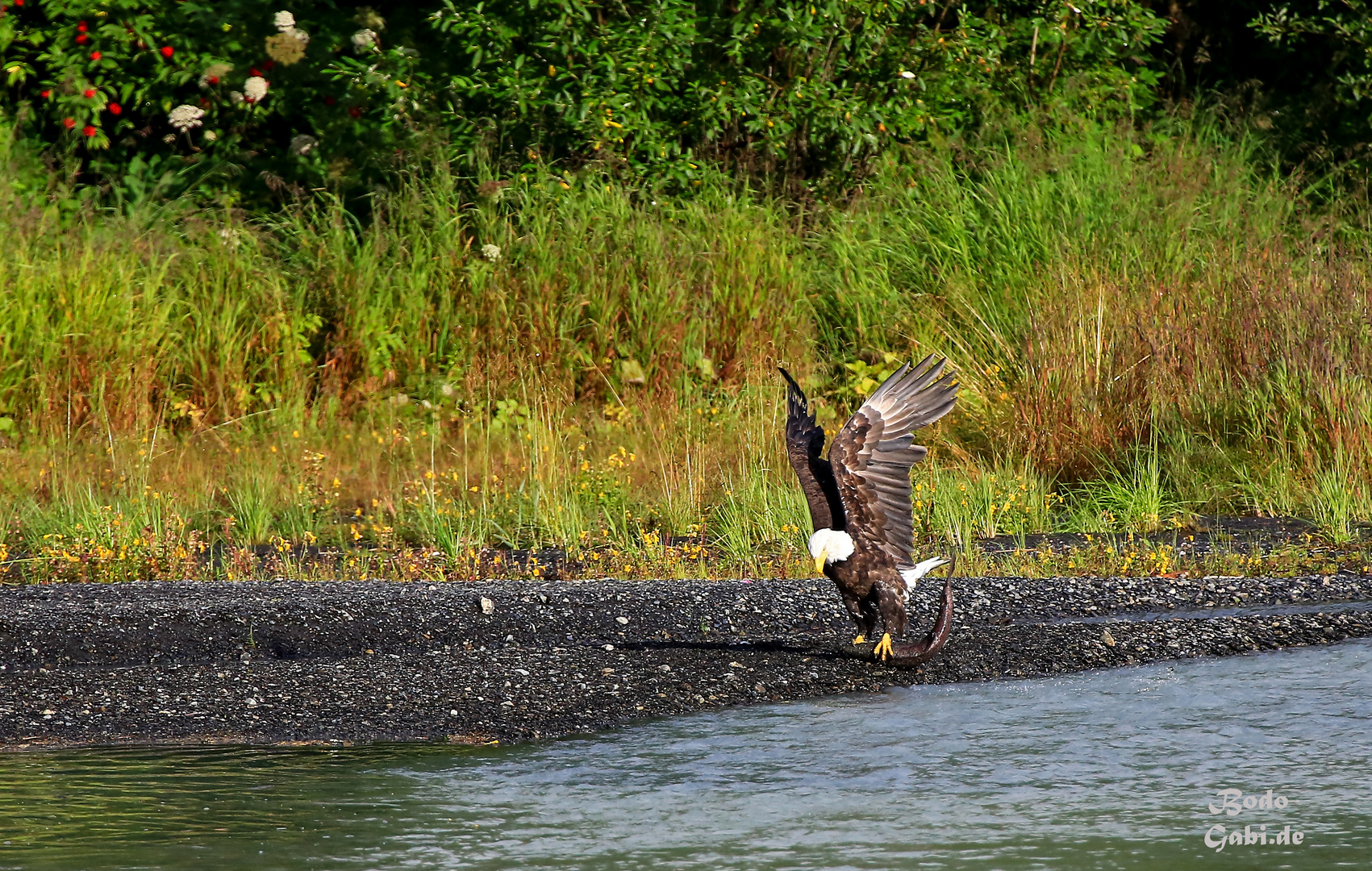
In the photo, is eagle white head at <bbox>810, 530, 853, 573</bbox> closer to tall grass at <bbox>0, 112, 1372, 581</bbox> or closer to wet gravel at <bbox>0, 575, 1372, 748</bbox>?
wet gravel at <bbox>0, 575, 1372, 748</bbox>

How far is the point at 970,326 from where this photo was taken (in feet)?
33.2

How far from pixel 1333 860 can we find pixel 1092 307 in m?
5.84

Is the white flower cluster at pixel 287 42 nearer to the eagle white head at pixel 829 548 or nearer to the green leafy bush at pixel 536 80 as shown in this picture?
the green leafy bush at pixel 536 80

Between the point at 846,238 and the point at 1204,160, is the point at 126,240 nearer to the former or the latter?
the point at 846,238

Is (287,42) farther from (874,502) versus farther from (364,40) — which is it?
(874,502)

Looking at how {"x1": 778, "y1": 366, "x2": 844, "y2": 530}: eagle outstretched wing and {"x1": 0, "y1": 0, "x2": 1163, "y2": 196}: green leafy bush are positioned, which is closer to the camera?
{"x1": 778, "y1": 366, "x2": 844, "y2": 530}: eagle outstretched wing

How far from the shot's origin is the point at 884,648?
225 inches

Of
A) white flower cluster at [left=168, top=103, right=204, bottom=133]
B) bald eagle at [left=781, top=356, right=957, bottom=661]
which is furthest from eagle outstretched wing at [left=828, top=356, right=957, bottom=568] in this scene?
white flower cluster at [left=168, top=103, right=204, bottom=133]

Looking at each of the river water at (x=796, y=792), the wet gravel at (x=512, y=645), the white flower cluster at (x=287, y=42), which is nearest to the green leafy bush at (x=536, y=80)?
the white flower cluster at (x=287, y=42)

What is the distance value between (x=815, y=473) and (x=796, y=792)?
56.5 inches

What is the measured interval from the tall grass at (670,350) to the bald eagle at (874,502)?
1781 millimetres

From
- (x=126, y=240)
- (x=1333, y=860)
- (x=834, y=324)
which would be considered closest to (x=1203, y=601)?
(x=1333, y=860)

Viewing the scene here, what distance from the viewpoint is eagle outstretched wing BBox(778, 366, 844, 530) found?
570 centimetres

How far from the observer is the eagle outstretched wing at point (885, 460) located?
5707 millimetres
